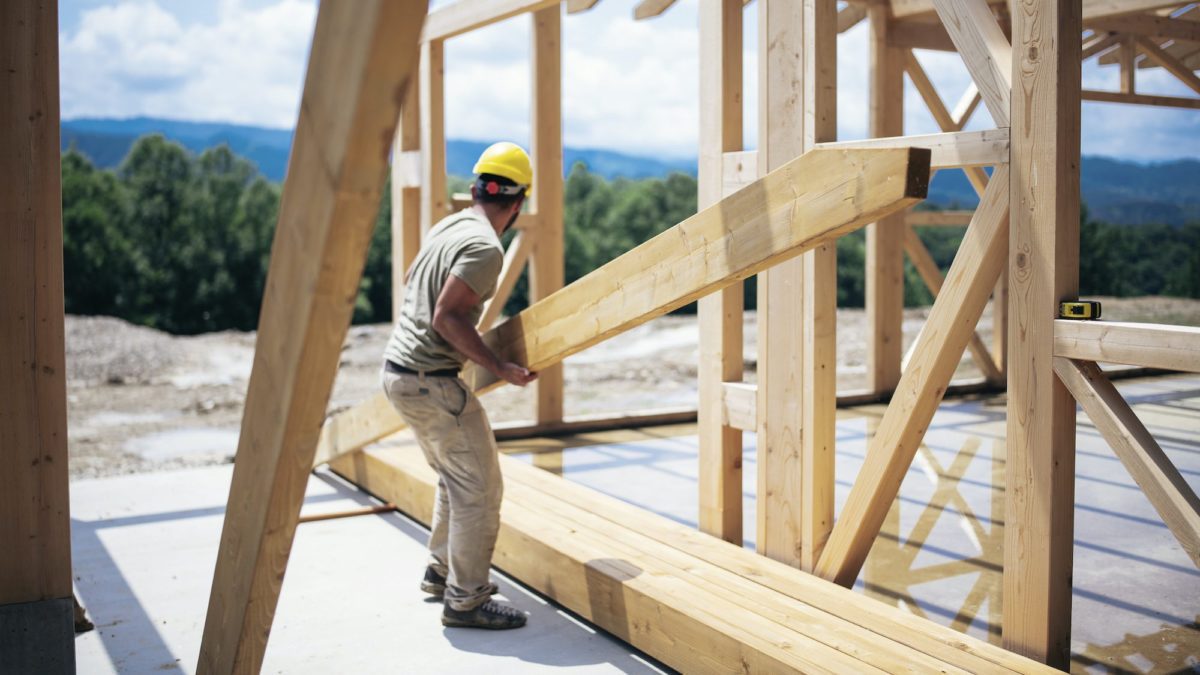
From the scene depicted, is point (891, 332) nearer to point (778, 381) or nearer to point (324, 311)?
point (778, 381)

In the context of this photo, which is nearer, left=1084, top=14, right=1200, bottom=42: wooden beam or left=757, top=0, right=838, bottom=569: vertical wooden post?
left=757, top=0, right=838, bottom=569: vertical wooden post

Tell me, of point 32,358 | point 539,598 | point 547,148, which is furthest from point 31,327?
point 547,148

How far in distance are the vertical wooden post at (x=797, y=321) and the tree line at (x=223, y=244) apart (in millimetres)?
32359

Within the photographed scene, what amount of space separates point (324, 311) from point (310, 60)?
0.43 m

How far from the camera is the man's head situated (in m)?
4.01

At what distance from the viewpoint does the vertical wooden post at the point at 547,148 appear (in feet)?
25.7

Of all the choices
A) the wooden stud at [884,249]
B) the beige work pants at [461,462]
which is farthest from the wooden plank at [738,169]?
the wooden stud at [884,249]

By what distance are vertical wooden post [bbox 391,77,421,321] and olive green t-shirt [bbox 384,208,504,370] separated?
3375mm

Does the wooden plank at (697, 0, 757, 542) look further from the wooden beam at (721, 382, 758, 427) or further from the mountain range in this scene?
the mountain range

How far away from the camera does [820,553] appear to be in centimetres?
418

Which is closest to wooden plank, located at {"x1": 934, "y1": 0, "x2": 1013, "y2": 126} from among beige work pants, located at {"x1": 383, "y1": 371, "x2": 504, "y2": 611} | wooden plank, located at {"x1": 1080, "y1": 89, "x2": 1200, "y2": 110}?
beige work pants, located at {"x1": 383, "y1": 371, "x2": 504, "y2": 611}

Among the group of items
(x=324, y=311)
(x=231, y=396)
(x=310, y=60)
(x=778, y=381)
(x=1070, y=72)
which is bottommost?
(x=231, y=396)

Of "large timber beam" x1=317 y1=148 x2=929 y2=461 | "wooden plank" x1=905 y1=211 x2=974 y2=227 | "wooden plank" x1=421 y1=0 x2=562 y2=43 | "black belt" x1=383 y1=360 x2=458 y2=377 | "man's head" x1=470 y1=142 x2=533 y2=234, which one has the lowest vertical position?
"black belt" x1=383 y1=360 x2=458 y2=377

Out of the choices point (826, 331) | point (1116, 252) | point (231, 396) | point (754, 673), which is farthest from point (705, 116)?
point (1116, 252)
